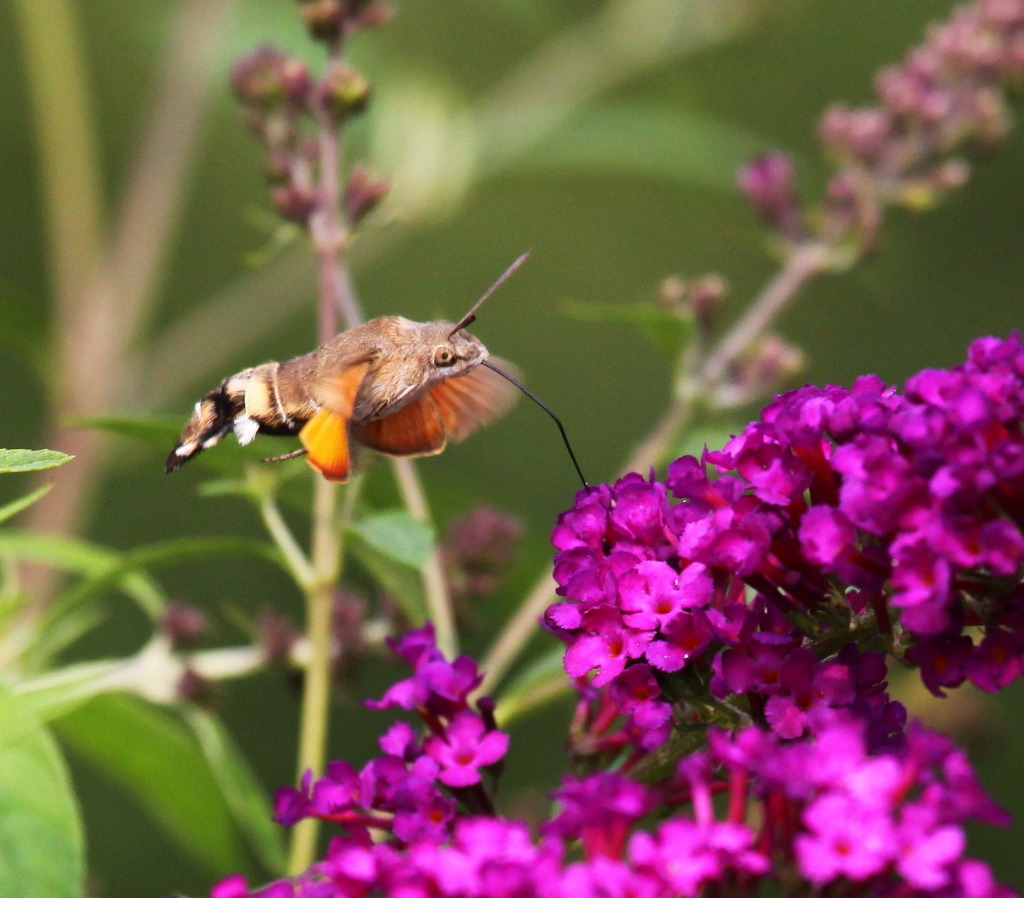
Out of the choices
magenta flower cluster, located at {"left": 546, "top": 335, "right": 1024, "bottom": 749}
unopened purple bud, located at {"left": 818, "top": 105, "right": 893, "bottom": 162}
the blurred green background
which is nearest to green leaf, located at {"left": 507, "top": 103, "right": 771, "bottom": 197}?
the blurred green background

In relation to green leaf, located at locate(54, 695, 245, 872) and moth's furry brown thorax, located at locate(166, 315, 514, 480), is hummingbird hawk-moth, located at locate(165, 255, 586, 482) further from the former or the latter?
green leaf, located at locate(54, 695, 245, 872)

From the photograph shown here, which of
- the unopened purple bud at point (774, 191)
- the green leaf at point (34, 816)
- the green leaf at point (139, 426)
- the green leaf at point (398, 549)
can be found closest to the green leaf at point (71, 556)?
the green leaf at point (139, 426)

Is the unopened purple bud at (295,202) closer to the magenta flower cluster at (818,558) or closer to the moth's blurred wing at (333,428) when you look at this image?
the moth's blurred wing at (333,428)

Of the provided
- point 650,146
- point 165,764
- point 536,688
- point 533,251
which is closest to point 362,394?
point 536,688

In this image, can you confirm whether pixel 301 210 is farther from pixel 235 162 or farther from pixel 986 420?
pixel 235 162

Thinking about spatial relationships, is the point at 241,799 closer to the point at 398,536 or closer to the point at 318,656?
the point at 318,656

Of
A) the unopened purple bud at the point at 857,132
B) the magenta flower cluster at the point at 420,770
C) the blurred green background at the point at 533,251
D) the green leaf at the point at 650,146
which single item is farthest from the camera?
the blurred green background at the point at 533,251
